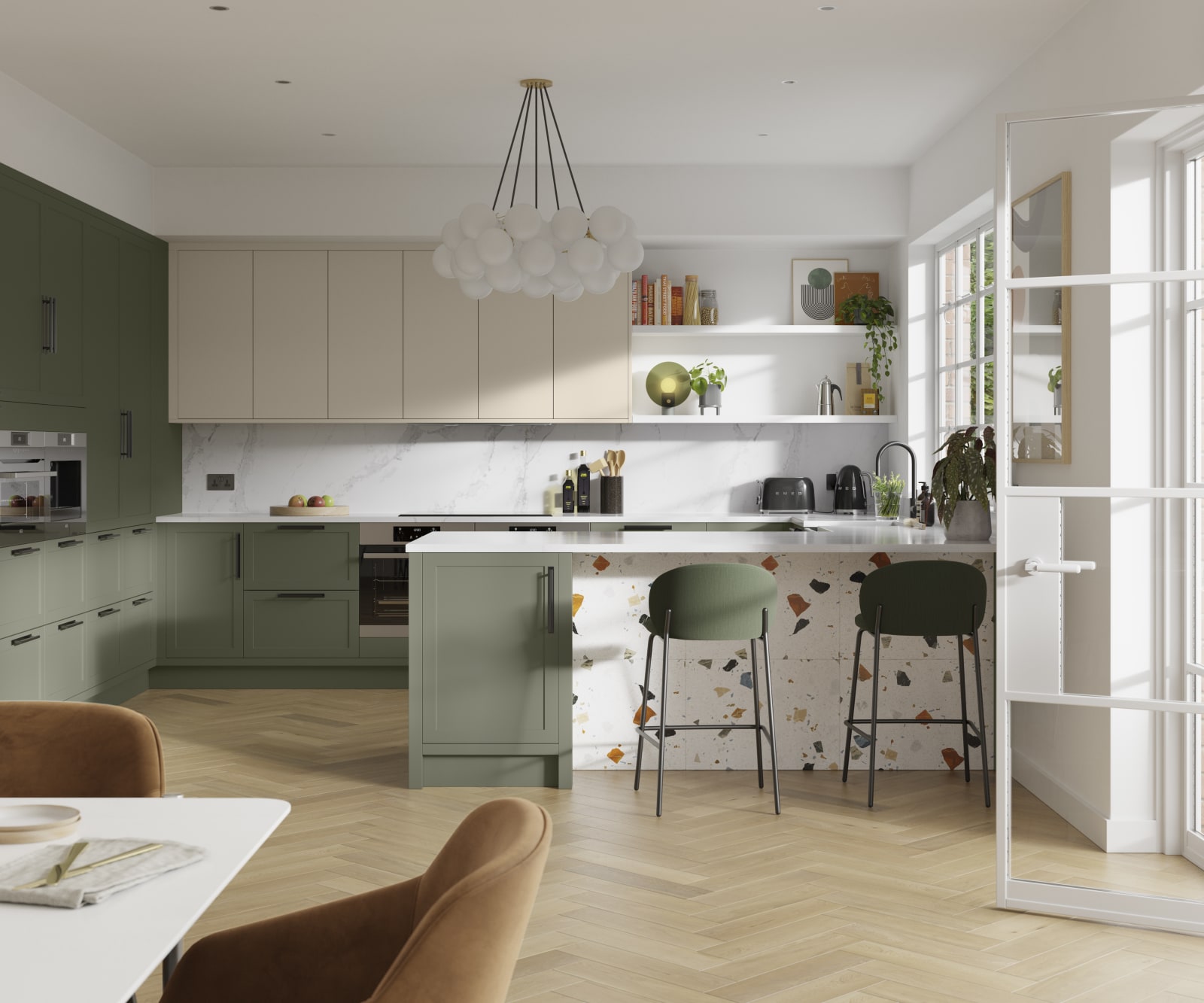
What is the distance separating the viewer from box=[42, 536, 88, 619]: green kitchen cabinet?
4973 mm

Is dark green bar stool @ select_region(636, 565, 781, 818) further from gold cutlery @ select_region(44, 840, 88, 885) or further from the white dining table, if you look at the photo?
gold cutlery @ select_region(44, 840, 88, 885)

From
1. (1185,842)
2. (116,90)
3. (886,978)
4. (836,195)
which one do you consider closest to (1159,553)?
(1185,842)

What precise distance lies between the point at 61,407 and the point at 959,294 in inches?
176

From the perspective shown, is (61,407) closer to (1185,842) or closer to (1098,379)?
(1098,379)

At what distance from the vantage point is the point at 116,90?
4902 mm

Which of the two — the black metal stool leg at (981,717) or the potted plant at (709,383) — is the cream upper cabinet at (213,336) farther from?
the black metal stool leg at (981,717)

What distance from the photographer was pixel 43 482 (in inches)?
196

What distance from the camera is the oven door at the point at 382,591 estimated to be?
6.20m

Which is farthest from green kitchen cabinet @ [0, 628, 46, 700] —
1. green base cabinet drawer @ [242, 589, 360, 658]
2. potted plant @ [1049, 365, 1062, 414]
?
potted plant @ [1049, 365, 1062, 414]

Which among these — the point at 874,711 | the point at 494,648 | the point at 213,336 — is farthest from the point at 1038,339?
the point at 213,336

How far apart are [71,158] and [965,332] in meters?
4.49

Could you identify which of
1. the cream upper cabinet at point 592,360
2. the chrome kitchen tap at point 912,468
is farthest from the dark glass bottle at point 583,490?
the chrome kitchen tap at point 912,468

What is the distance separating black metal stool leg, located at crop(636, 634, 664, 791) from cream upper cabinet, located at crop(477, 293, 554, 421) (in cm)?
236

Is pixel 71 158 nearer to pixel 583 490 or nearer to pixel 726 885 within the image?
pixel 583 490
